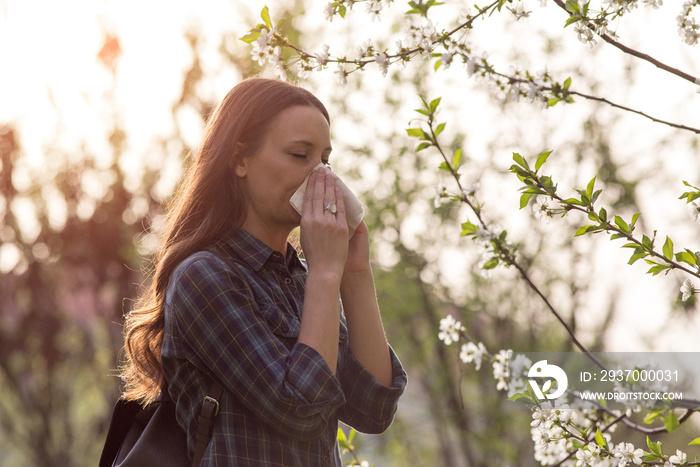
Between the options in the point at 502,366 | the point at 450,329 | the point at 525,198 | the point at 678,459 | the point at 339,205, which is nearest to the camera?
the point at 678,459

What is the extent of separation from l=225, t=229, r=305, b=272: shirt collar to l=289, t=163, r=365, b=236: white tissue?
143 millimetres

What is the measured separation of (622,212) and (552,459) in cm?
451

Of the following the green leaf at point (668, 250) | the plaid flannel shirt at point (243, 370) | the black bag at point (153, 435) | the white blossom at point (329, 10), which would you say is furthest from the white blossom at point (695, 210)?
the black bag at point (153, 435)

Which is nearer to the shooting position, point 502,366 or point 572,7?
point 572,7

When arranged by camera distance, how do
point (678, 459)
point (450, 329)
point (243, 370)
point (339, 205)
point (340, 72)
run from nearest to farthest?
point (243, 370) → point (678, 459) → point (339, 205) → point (340, 72) → point (450, 329)

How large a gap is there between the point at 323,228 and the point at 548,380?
0.89 metres

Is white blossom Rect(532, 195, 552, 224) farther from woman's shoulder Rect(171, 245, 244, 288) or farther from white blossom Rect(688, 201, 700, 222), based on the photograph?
woman's shoulder Rect(171, 245, 244, 288)

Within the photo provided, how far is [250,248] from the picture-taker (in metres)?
1.89

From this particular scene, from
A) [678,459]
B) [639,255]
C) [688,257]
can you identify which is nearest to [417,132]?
[639,255]

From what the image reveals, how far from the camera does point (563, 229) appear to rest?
22.3 feet

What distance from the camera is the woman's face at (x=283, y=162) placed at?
1885 mm

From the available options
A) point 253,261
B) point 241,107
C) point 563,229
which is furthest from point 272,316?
point 563,229

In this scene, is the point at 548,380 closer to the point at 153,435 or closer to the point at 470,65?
the point at 470,65

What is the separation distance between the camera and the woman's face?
188cm
